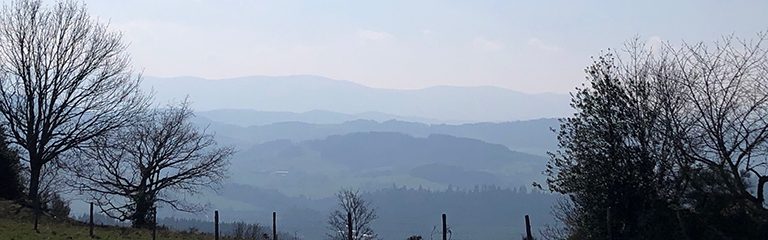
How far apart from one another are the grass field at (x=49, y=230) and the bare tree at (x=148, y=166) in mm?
5284

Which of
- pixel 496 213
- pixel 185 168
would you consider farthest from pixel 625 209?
pixel 496 213

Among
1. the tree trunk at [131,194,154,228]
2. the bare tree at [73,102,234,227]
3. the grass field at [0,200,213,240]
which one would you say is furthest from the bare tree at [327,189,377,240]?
the bare tree at [73,102,234,227]

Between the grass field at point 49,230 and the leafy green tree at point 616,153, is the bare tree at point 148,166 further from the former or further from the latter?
the leafy green tree at point 616,153

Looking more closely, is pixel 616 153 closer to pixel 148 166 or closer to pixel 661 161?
pixel 661 161

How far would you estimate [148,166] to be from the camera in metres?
33.7

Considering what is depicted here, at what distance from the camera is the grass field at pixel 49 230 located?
64.4ft

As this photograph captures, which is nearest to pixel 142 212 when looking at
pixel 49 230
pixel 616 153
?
pixel 49 230

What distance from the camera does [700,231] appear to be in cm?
1523

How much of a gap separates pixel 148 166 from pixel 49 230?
1236cm

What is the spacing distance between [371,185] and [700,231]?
171 m

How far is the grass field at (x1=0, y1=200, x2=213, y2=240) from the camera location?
19.6 metres

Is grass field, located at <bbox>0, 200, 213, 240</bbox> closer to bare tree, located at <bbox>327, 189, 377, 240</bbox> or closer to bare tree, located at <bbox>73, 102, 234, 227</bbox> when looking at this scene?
bare tree, located at <bbox>327, 189, 377, 240</bbox>

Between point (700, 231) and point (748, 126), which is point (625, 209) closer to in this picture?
point (700, 231)

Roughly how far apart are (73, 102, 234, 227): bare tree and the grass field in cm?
528
